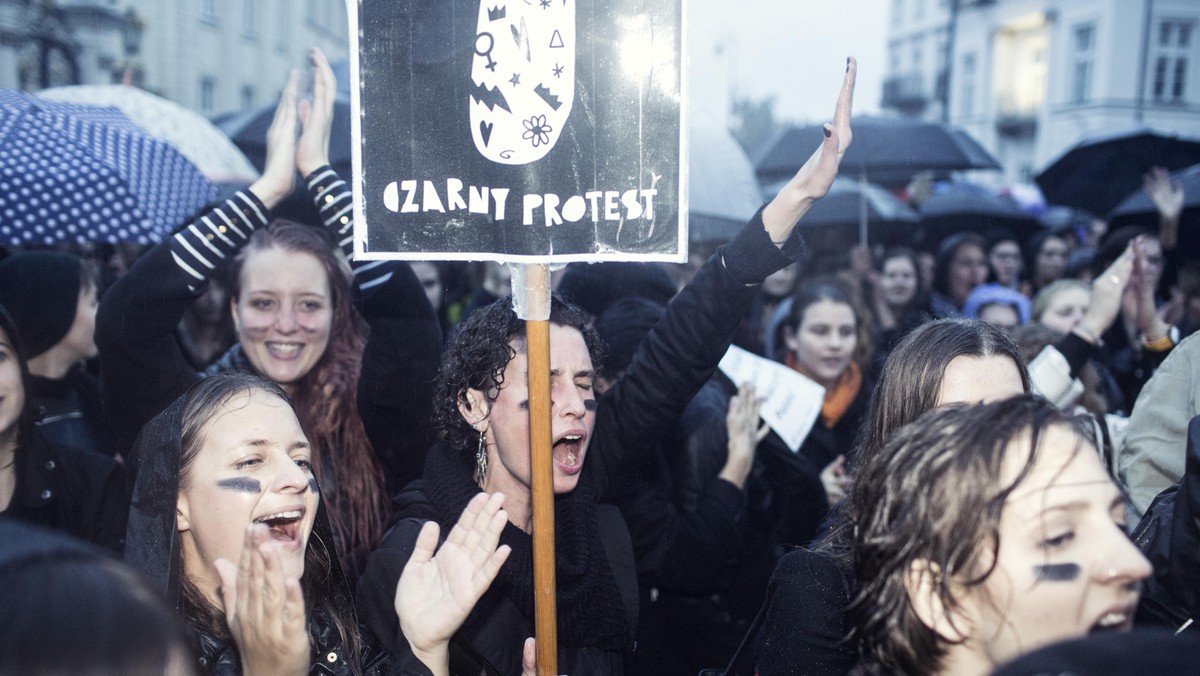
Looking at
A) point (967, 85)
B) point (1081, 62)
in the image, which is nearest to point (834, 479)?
point (1081, 62)

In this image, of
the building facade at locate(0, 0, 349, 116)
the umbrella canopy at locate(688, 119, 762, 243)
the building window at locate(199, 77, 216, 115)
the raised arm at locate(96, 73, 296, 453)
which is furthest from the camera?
the building window at locate(199, 77, 216, 115)

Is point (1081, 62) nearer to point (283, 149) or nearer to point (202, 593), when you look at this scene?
point (283, 149)

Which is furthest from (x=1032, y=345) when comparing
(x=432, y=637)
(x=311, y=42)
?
(x=311, y=42)

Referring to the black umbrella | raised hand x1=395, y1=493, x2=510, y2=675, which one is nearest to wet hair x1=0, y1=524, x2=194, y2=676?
raised hand x1=395, y1=493, x2=510, y2=675

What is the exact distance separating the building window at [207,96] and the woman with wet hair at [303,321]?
87.0 feet

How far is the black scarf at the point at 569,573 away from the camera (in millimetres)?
2270

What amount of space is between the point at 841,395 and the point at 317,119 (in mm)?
2525

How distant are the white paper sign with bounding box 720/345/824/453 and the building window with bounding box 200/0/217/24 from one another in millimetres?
27037

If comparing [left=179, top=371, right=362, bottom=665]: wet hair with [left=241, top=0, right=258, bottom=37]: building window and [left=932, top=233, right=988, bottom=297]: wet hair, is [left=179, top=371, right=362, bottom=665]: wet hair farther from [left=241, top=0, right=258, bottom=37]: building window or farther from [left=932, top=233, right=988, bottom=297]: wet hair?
[left=241, top=0, right=258, bottom=37]: building window

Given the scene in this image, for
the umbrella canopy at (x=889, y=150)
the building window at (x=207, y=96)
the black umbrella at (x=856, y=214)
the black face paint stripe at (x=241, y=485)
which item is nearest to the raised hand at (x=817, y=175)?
the black face paint stripe at (x=241, y=485)

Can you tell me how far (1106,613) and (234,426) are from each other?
1691 millimetres

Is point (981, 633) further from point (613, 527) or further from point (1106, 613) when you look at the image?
point (613, 527)

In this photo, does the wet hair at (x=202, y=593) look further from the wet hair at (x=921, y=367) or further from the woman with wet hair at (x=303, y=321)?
the wet hair at (x=921, y=367)

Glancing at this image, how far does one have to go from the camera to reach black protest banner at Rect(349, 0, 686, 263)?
2.12m
